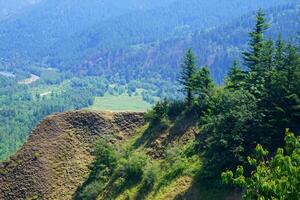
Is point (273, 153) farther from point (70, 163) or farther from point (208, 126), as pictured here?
point (70, 163)

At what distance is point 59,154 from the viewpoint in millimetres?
64750

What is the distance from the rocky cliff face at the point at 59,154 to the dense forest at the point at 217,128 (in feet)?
9.70

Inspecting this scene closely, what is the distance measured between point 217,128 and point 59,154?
74.7 ft

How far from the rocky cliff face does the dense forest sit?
2957 mm

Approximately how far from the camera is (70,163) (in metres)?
64.0

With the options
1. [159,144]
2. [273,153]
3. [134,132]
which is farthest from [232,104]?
[134,132]

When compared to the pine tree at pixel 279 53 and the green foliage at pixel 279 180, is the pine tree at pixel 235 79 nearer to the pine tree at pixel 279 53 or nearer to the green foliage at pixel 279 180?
the pine tree at pixel 279 53

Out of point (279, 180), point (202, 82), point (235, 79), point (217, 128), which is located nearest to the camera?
point (279, 180)

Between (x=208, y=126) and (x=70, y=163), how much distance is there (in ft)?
63.7

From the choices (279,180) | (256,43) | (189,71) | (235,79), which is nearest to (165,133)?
(189,71)

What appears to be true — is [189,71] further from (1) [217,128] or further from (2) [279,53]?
(1) [217,128]

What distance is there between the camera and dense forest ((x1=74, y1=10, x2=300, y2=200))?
47.8 m

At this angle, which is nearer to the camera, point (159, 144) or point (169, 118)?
point (159, 144)

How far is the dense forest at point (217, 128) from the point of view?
47.8 meters
